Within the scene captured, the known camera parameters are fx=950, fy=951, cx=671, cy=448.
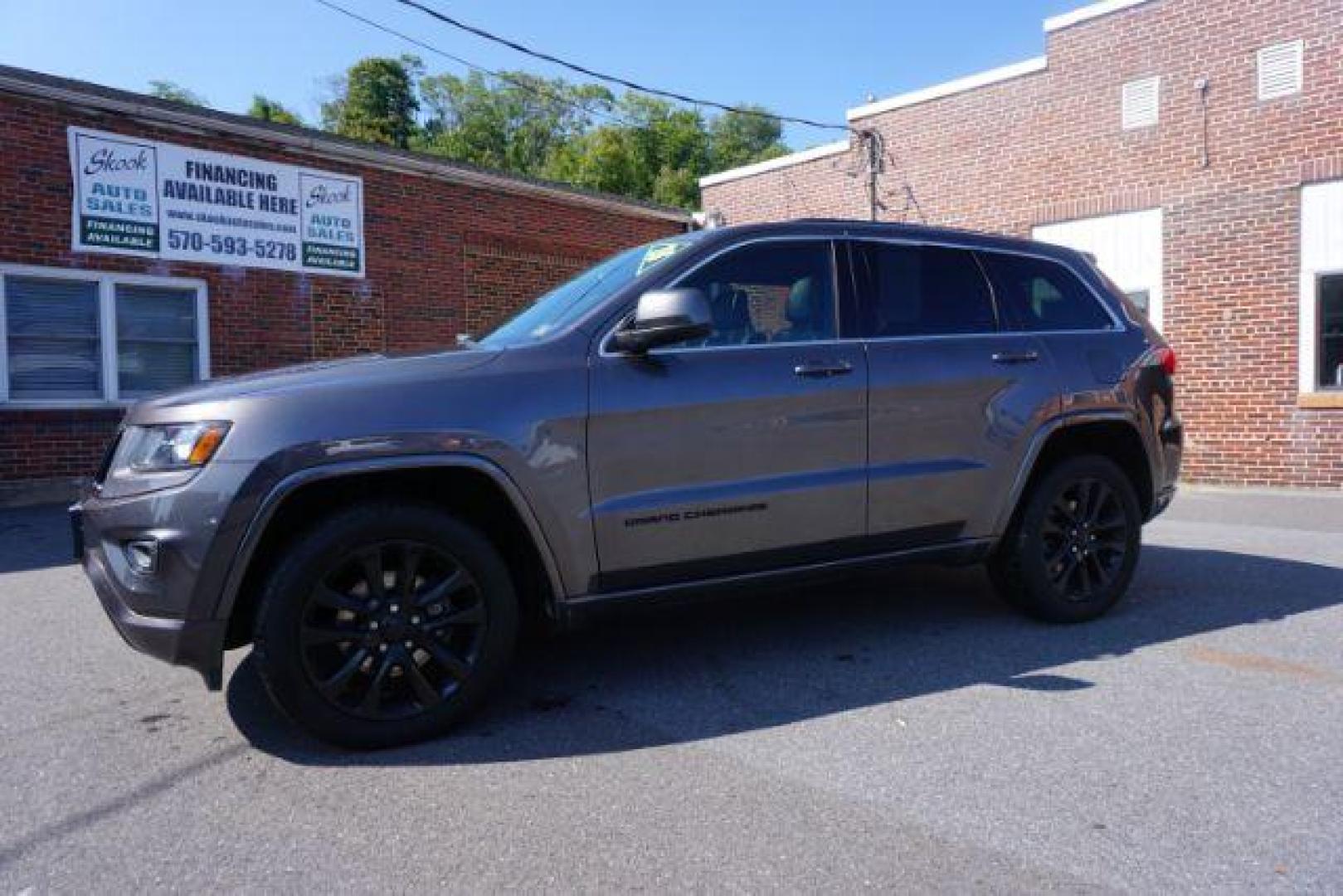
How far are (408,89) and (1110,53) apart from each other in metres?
44.3

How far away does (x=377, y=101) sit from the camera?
4788 cm

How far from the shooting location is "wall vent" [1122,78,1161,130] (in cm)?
1157

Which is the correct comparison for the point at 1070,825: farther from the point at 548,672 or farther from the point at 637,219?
the point at 637,219

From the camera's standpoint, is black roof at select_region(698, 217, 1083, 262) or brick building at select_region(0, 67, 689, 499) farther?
brick building at select_region(0, 67, 689, 499)

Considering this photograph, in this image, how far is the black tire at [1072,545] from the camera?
15.1 feet

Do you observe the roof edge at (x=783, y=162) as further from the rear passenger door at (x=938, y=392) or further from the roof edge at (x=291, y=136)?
the rear passenger door at (x=938, y=392)

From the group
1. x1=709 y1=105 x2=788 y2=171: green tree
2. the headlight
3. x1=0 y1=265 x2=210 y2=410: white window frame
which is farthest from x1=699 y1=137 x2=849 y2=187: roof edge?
x1=709 y1=105 x2=788 y2=171: green tree

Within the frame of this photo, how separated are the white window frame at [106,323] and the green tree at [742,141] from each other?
131 ft

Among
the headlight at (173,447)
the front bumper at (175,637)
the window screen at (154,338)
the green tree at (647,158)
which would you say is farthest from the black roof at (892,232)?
the green tree at (647,158)

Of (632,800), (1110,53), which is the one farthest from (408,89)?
(632,800)

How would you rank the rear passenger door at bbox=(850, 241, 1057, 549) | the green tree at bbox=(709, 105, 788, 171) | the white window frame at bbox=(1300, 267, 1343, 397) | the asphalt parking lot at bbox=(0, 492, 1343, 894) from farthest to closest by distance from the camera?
the green tree at bbox=(709, 105, 788, 171), the white window frame at bbox=(1300, 267, 1343, 397), the rear passenger door at bbox=(850, 241, 1057, 549), the asphalt parking lot at bbox=(0, 492, 1343, 894)

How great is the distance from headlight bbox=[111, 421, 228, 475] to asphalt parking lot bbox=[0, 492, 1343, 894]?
1.02m

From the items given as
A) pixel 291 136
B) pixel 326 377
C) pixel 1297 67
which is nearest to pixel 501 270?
pixel 291 136

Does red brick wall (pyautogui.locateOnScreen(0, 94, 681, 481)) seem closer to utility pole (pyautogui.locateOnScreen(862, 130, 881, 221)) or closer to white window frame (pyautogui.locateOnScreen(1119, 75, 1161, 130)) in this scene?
utility pole (pyautogui.locateOnScreen(862, 130, 881, 221))
